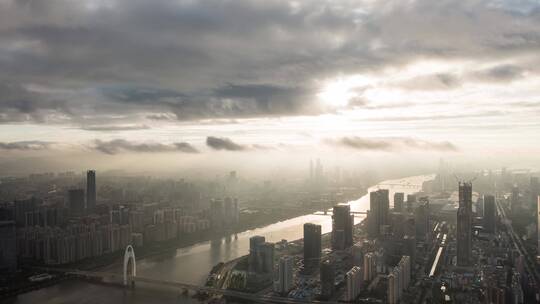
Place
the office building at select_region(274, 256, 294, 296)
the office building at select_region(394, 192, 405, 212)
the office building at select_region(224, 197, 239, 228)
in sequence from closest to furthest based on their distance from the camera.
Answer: the office building at select_region(274, 256, 294, 296)
the office building at select_region(224, 197, 239, 228)
the office building at select_region(394, 192, 405, 212)

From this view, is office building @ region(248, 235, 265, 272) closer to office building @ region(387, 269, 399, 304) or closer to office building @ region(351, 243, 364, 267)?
office building @ region(351, 243, 364, 267)

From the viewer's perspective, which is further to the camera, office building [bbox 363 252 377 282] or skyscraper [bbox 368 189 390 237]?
skyscraper [bbox 368 189 390 237]

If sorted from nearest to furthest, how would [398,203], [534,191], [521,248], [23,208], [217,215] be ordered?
[521,248], [23,208], [217,215], [398,203], [534,191]

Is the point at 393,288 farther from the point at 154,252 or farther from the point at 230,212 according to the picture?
the point at 230,212

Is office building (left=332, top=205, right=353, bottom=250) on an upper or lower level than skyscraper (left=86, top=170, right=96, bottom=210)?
lower

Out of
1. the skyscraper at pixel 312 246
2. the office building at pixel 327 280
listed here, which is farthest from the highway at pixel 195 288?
the skyscraper at pixel 312 246

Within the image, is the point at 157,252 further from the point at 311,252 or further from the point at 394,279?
the point at 394,279

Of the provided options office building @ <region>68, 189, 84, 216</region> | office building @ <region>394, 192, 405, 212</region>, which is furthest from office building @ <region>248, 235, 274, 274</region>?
office building @ <region>394, 192, 405, 212</region>

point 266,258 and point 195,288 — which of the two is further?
point 266,258

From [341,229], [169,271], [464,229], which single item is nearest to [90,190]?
[169,271]
